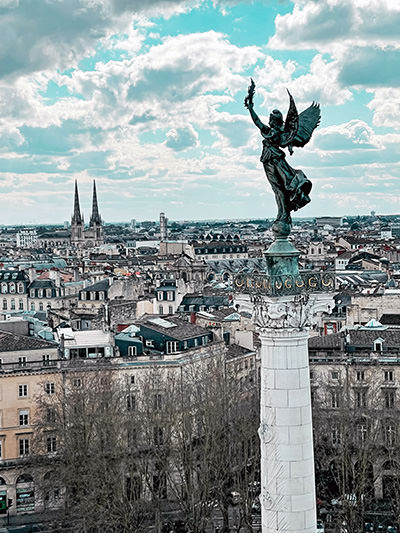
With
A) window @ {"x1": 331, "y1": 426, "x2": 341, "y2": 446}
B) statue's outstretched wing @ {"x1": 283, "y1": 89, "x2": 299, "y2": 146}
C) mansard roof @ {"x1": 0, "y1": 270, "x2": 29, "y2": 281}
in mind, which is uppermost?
statue's outstretched wing @ {"x1": 283, "y1": 89, "x2": 299, "y2": 146}

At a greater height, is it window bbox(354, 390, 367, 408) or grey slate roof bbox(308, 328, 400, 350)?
grey slate roof bbox(308, 328, 400, 350)

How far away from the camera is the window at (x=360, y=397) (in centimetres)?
5362

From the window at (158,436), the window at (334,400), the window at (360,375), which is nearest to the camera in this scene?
the window at (158,436)

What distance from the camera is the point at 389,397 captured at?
55.3 metres

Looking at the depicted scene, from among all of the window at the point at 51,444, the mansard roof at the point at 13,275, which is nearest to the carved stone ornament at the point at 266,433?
the window at the point at 51,444

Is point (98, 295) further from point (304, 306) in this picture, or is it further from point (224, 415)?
point (304, 306)

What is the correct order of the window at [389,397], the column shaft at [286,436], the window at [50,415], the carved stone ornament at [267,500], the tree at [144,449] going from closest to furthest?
1. the column shaft at [286,436]
2. the carved stone ornament at [267,500]
3. the tree at [144,449]
4. the window at [50,415]
5. the window at [389,397]

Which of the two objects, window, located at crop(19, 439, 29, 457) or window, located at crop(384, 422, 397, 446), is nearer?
window, located at crop(384, 422, 397, 446)

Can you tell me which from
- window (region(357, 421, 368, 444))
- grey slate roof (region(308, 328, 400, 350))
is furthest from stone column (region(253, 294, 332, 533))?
grey slate roof (region(308, 328, 400, 350))

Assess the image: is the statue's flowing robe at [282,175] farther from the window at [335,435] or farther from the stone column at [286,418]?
the window at [335,435]

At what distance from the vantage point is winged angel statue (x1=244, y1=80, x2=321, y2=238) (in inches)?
632

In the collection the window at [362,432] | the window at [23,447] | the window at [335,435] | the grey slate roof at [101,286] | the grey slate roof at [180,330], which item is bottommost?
the window at [23,447]

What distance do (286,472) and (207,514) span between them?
97.8 feet

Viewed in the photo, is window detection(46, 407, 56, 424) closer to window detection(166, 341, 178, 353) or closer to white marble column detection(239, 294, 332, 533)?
window detection(166, 341, 178, 353)
